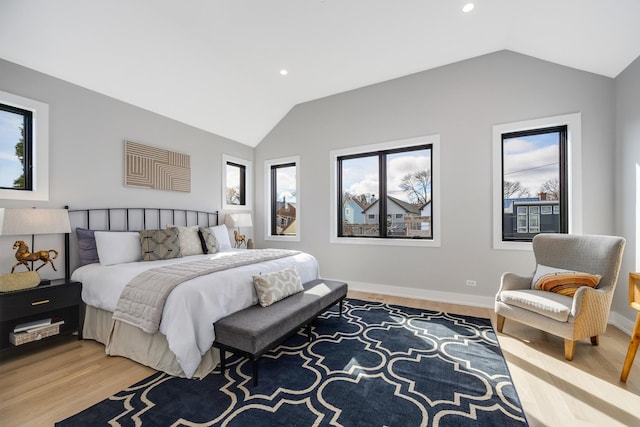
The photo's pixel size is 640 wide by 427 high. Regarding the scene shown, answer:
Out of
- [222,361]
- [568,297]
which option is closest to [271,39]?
[222,361]

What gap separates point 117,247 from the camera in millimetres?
2906

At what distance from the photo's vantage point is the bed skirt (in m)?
2.07

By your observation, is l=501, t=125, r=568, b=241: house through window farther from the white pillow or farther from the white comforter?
the white pillow

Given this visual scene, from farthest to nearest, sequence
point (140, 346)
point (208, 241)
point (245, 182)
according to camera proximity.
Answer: point (245, 182)
point (208, 241)
point (140, 346)

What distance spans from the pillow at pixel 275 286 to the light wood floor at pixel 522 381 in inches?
40.5

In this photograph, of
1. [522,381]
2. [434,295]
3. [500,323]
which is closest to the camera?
[522,381]

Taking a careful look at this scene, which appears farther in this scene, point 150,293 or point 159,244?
point 159,244

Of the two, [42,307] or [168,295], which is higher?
[168,295]

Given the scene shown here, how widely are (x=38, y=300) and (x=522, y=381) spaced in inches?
156

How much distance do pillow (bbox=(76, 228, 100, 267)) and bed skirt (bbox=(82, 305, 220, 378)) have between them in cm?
58

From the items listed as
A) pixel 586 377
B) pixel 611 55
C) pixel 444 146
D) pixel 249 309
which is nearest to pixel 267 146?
pixel 444 146

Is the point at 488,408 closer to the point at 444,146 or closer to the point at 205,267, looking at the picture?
the point at 205,267

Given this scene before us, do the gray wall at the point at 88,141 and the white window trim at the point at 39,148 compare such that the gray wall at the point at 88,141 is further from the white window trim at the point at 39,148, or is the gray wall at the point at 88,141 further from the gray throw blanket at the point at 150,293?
the gray throw blanket at the point at 150,293

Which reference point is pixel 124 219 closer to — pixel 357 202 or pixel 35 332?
pixel 35 332
